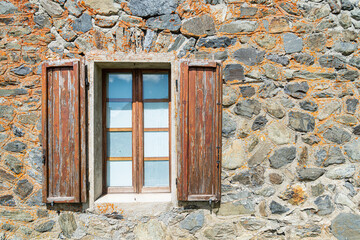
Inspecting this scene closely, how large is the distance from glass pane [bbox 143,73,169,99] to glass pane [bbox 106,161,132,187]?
804mm

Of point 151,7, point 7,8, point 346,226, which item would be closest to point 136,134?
point 151,7

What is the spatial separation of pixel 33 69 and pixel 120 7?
1.11 m

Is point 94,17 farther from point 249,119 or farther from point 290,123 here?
point 290,123

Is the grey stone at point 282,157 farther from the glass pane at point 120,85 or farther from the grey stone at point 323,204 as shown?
the glass pane at point 120,85

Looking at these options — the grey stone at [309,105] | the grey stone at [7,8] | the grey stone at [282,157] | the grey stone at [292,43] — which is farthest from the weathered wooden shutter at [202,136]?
the grey stone at [7,8]

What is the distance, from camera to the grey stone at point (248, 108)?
221 cm

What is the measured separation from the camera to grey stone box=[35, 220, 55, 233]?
2156 millimetres

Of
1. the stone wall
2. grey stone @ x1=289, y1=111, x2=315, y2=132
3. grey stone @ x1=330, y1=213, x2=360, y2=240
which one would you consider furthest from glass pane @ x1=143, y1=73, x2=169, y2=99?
grey stone @ x1=330, y1=213, x2=360, y2=240

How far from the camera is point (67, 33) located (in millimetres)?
2174

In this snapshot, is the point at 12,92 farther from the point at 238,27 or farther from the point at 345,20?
the point at 345,20

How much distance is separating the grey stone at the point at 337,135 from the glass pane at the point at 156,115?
1723mm

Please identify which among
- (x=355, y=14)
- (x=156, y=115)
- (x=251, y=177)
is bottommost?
(x=251, y=177)

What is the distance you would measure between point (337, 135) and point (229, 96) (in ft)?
4.05

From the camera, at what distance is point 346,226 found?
222 cm
